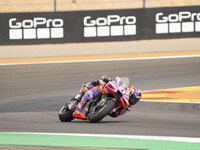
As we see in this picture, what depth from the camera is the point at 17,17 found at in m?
20.0

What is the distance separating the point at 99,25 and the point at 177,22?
10.5 ft

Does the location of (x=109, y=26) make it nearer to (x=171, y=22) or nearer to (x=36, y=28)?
(x=171, y=22)

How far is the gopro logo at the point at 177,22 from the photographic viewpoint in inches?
822

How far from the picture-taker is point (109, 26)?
2059cm

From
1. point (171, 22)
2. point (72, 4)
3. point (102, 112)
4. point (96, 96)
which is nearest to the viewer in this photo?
point (102, 112)

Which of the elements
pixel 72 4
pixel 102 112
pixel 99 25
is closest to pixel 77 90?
pixel 102 112

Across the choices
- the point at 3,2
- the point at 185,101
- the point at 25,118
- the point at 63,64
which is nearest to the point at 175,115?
the point at 185,101

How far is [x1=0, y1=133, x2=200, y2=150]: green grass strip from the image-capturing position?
6.99 metres

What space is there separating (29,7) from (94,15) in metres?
4.82

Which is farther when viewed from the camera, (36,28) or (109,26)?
(109,26)

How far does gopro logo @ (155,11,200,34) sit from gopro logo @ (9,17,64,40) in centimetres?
398

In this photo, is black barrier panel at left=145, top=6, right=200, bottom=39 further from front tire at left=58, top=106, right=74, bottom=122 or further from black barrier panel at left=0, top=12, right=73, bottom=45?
front tire at left=58, top=106, right=74, bottom=122

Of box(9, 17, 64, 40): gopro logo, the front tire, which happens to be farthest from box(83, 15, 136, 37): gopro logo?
the front tire

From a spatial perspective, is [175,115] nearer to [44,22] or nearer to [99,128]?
[99,128]
